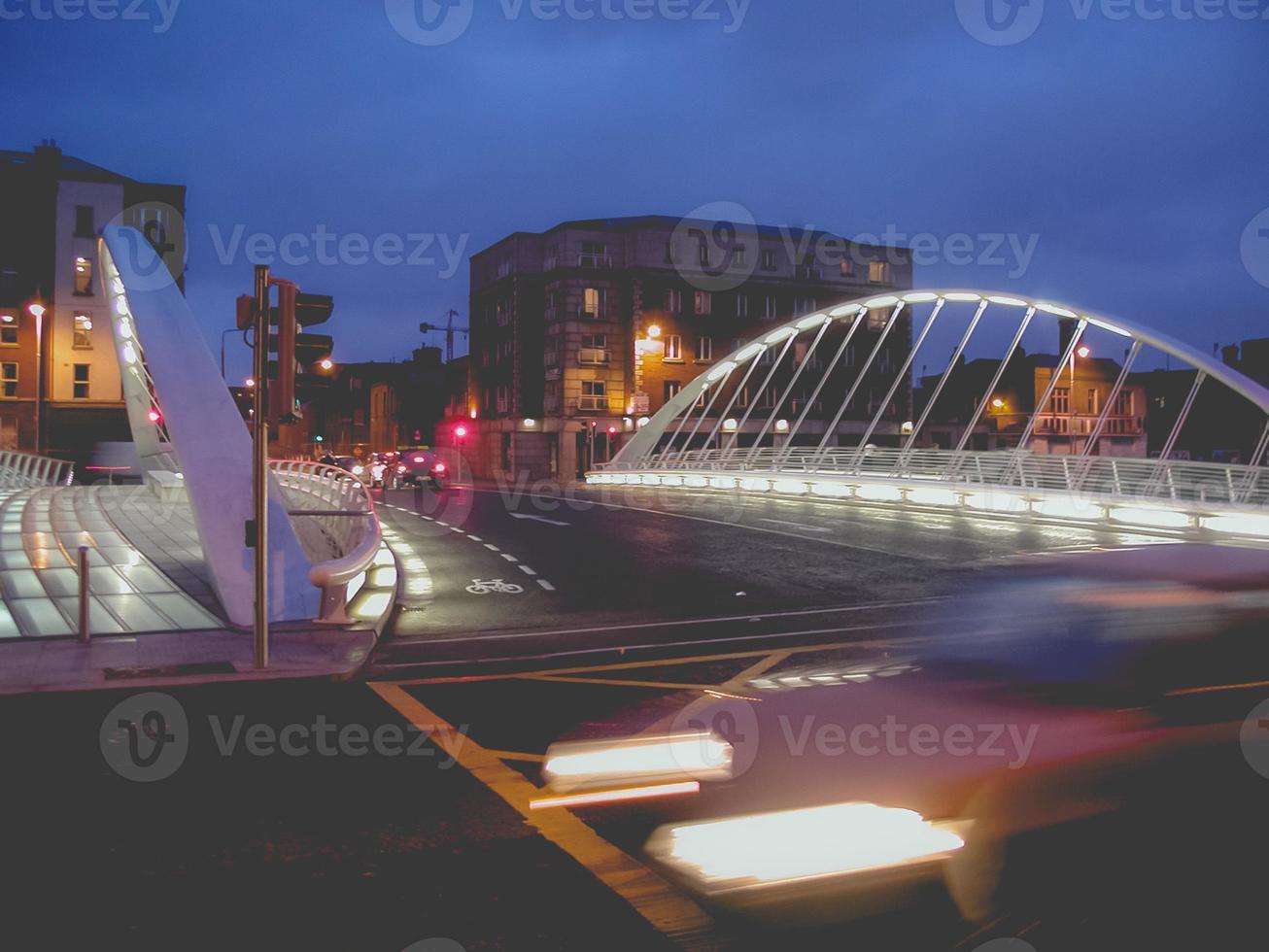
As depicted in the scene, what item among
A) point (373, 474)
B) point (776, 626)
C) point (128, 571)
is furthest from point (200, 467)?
point (373, 474)

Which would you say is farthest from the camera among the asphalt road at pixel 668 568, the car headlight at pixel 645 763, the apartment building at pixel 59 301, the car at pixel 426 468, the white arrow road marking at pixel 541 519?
the apartment building at pixel 59 301

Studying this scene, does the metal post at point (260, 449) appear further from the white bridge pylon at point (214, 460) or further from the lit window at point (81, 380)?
the lit window at point (81, 380)

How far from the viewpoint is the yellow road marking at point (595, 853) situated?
433 cm

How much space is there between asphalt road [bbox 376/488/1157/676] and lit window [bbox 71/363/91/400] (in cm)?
3519

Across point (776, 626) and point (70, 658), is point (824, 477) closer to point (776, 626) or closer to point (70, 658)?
point (776, 626)

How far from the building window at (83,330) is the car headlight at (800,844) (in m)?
64.1

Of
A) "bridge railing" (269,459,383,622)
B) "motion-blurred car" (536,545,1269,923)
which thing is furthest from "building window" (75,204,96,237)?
"motion-blurred car" (536,545,1269,923)

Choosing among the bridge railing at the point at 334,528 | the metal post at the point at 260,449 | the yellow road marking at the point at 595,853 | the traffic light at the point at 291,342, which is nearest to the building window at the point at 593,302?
the bridge railing at the point at 334,528

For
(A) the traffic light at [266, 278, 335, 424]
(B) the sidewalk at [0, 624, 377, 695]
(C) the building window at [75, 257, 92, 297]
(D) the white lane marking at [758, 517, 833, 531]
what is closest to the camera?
(B) the sidewalk at [0, 624, 377, 695]

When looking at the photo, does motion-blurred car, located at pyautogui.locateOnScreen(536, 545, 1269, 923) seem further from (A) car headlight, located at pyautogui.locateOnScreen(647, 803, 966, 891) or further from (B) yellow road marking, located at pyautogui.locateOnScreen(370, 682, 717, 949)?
(B) yellow road marking, located at pyautogui.locateOnScreen(370, 682, 717, 949)

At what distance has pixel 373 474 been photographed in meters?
50.9

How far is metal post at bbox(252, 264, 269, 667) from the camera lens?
1041 cm

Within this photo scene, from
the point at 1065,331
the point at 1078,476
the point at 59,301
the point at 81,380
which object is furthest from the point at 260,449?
the point at 1065,331

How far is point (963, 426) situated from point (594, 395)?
34.0 meters
